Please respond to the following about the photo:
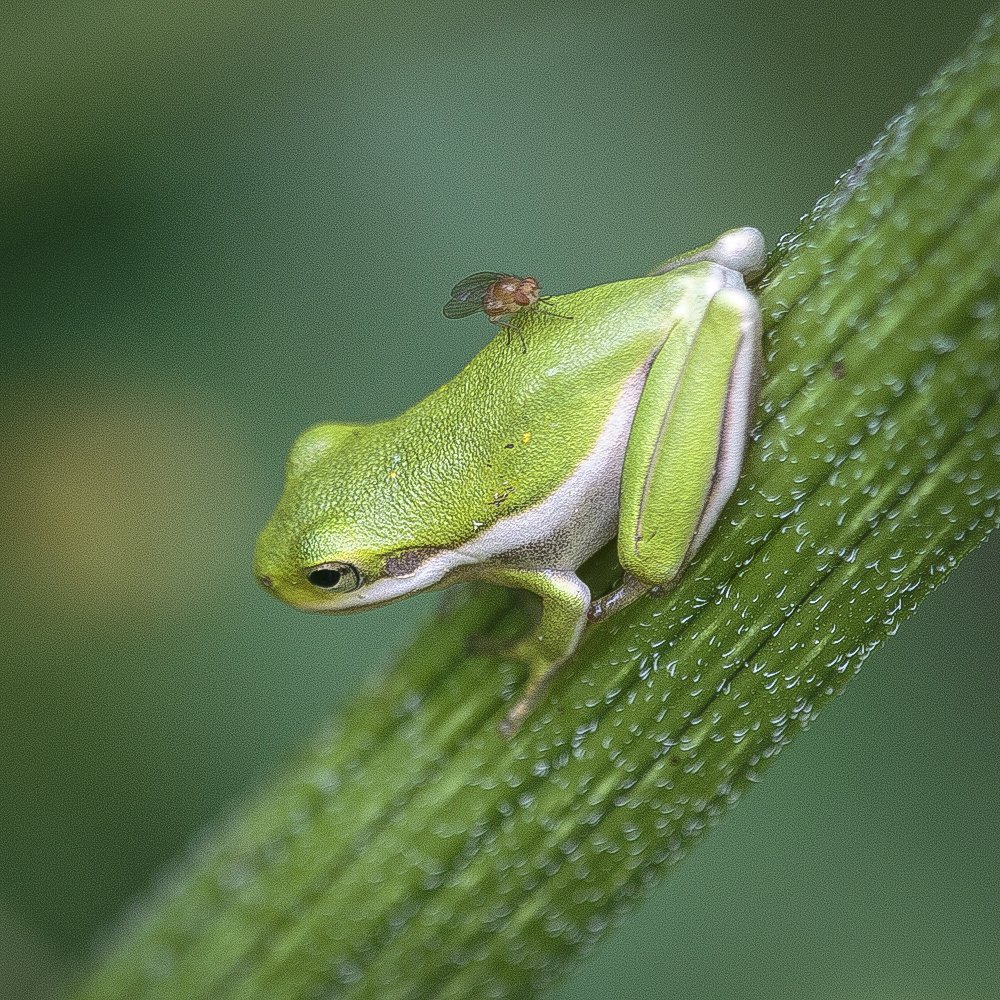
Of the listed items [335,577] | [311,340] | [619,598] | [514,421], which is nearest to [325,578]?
[335,577]

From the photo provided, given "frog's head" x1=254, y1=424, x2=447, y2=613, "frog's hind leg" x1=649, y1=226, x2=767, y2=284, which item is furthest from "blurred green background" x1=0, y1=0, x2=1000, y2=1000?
"frog's hind leg" x1=649, y1=226, x2=767, y2=284

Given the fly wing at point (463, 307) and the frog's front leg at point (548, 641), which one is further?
the fly wing at point (463, 307)

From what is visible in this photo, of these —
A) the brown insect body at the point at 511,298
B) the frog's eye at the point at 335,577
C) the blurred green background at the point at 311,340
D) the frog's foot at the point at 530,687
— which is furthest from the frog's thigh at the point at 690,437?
the blurred green background at the point at 311,340

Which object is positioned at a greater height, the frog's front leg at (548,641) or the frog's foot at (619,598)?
the frog's foot at (619,598)

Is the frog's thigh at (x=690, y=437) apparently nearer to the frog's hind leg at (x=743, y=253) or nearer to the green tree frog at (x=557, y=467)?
the green tree frog at (x=557, y=467)

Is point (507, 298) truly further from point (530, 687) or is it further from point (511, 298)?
point (530, 687)

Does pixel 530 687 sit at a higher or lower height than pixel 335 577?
higher
